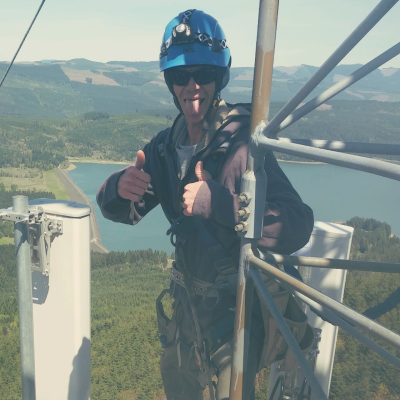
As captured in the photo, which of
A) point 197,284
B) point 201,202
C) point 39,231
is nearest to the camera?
point 201,202

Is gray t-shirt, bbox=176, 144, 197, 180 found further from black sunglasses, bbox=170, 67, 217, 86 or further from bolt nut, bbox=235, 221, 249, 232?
bolt nut, bbox=235, 221, 249, 232

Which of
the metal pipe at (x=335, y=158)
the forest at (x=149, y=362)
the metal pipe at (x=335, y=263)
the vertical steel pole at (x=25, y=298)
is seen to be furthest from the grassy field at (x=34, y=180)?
the metal pipe at (x=335, y=158)

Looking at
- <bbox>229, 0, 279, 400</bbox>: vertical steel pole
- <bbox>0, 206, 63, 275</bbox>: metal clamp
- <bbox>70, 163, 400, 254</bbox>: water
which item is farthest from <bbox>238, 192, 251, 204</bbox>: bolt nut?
<bbox>70, 163, 400, 254</bbox>: water

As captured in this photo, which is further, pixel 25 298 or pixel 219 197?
pixel 25 298

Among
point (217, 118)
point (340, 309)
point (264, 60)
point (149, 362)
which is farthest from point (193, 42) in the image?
point (149, 362)

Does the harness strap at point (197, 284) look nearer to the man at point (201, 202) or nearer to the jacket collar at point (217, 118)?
the man at point (201, 202)

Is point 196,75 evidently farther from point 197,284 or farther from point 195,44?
point 197,284

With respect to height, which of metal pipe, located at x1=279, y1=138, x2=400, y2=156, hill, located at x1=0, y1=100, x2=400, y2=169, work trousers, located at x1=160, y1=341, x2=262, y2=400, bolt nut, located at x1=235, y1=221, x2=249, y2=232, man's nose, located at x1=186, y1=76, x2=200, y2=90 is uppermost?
man's nose, located at x1=186, y1=76, x2=200, y2=90
